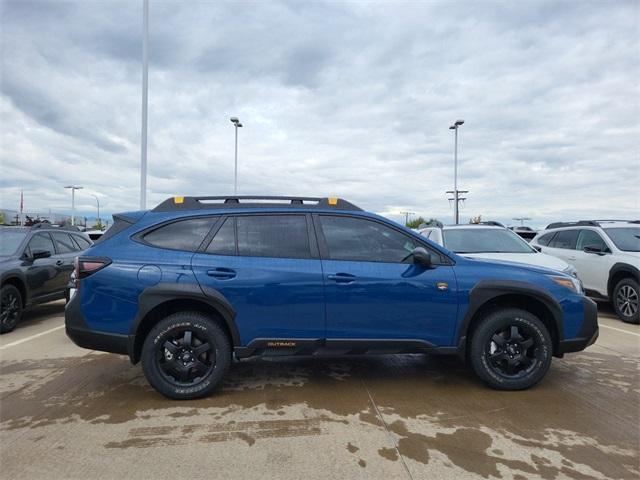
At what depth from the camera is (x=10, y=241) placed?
6.98 meters

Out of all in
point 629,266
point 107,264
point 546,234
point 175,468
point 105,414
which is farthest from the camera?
point 546,234

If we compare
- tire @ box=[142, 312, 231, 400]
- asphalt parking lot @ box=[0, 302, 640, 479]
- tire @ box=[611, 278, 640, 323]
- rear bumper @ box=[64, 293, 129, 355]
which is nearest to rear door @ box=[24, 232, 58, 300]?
asphalt parking lot @ box=[0, 302, 640, 479]

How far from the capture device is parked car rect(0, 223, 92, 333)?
6.36 m

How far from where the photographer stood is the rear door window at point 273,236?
3850 millimetres

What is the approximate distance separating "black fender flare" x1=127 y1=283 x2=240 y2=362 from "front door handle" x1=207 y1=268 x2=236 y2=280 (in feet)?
0.41

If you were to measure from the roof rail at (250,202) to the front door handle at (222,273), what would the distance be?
2.23 ft

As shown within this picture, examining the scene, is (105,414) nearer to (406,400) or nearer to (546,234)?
(406,400)

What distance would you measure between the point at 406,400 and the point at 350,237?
1.54 m

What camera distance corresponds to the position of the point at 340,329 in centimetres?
375

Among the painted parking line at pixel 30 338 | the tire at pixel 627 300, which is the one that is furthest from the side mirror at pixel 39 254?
the tire at pixel 627 300

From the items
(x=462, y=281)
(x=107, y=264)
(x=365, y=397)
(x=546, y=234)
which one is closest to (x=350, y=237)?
(x=462, y=281)

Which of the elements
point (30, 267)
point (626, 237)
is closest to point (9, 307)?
point (30, 267)

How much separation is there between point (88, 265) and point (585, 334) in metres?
4.61

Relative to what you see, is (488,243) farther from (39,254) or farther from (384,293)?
(39,254)
